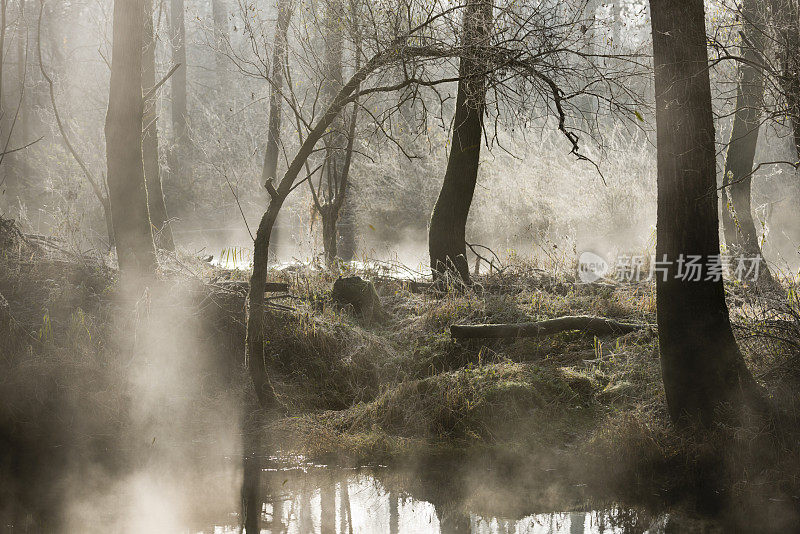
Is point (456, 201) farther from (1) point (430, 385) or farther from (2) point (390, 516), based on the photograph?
(2) point (390, 516)

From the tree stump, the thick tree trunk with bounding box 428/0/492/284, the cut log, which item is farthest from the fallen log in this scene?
the thick tree trunk with bounding box 428/0/492/284

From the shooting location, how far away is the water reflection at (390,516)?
490 centimetres

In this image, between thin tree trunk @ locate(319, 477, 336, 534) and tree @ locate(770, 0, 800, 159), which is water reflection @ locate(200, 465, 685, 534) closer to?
thin tree trunk @ locate(319, 477, 336, 534)

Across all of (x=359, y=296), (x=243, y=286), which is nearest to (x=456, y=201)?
(x=359, y=296)

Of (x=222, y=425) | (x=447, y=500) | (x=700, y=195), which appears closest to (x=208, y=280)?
(x=222, y=425)

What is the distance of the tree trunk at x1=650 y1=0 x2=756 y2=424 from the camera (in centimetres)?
566

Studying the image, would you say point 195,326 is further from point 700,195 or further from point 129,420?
point 700,195

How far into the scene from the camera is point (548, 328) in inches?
295

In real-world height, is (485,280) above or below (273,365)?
above

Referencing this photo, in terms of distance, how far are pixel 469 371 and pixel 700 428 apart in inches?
80.2

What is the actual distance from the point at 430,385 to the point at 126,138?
4.34 meters

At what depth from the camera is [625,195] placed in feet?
47.9

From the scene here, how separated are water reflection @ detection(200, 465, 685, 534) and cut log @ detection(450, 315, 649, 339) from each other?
7.09 feet

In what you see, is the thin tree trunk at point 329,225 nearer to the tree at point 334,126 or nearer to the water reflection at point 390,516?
the tree at point 334,126
